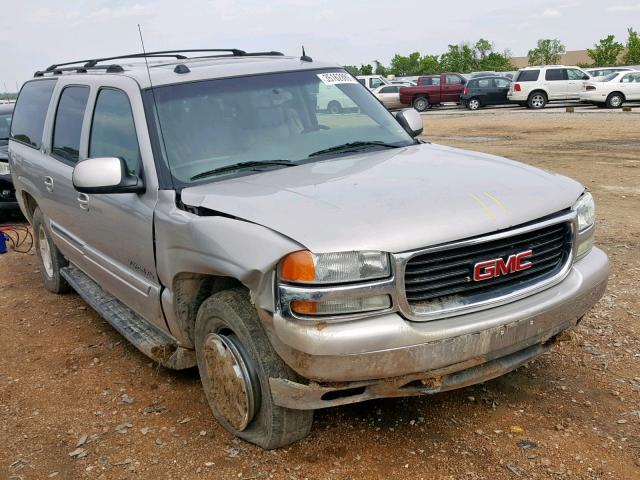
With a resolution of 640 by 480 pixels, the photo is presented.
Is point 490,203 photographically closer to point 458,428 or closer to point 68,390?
point 458,428

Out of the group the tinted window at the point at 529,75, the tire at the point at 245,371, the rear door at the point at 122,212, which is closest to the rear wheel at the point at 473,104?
the tinted window at the point at 529,75

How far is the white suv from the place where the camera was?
89.2 feet

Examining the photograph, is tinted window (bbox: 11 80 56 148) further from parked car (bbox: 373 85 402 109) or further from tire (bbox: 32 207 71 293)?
parked car (bbox: 373 85 402 109)

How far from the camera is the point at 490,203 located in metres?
2.95

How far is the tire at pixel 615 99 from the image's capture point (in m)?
25.3

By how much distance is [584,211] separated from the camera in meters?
3.36

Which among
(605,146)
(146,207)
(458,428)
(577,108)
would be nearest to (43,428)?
(146,207)

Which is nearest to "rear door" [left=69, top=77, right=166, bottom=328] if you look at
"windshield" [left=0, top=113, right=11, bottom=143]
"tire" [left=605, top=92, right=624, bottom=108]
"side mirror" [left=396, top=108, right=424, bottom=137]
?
"side mirror" [left=396, top=108, right=424, bottom=137]

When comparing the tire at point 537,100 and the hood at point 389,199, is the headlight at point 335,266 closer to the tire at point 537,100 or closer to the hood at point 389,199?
the hood at point 389,199

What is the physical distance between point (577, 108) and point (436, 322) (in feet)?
87.5

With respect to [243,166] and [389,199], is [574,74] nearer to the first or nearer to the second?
[243,166]

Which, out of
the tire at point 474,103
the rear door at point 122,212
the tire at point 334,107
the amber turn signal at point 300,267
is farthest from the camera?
the tire at point 474,103

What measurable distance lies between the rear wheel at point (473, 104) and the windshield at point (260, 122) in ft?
88.0

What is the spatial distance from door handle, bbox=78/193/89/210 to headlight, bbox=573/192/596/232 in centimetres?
298
